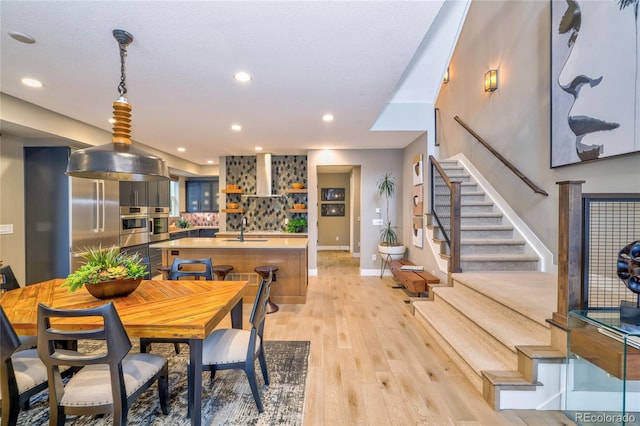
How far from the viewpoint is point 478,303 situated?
2934 mm

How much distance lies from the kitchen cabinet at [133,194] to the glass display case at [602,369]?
628 centimetres

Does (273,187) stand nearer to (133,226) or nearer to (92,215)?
(133,226)

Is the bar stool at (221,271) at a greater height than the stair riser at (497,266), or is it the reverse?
the stair riser at (497,266)

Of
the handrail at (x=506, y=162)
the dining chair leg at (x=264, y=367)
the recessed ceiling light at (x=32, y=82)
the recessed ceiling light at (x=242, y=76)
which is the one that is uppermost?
the recessed ceiling light at (x=32, y=82)

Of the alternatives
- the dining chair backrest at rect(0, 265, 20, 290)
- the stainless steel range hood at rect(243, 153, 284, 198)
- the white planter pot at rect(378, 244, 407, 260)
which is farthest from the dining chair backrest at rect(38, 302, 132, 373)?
the stainless steel range hood at rect(243, 153, 284, 198)

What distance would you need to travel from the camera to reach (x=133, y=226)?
17.9 ft

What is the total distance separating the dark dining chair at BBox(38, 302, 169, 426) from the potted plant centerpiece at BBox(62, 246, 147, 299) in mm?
397

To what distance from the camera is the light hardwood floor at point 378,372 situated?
1931mm

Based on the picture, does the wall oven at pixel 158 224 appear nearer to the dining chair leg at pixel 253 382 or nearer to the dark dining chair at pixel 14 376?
the dark dining chair at pixel 14 376

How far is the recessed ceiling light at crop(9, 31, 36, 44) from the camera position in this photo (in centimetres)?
201

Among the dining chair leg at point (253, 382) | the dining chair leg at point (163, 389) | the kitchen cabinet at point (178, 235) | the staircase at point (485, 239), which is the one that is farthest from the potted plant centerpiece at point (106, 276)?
the kitchen cabinet at point (178, 235)

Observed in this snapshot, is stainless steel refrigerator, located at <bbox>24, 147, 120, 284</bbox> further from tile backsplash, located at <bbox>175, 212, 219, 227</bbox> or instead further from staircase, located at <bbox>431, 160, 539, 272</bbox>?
staircase, located at <bbox>431, 160, 539, 272</bbox>

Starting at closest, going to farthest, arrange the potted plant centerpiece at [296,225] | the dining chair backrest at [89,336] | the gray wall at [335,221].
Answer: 1. the dining chair backrest at [89,336]
2. the potted plant centerpiece at [296,225]
3. the gray wall at [335,221]

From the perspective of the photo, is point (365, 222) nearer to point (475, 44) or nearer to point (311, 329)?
point (311, 329)
